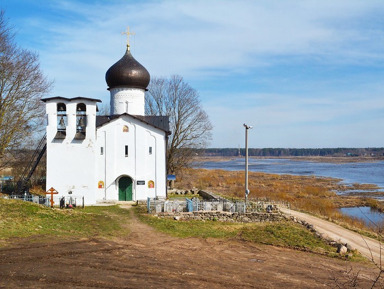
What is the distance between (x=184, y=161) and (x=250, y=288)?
2949cm

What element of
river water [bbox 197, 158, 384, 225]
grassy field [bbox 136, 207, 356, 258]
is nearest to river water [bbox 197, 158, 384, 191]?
river water [bbox 197, 158, 384, 225]

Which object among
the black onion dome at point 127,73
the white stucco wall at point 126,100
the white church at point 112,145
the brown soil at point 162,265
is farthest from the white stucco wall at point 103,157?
the brown soil at point 162,265

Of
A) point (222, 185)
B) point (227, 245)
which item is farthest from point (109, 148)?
point (222, 185)

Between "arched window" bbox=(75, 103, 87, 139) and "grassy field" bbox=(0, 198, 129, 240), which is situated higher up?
"arched window" bbox=(75, 103, 87, 139)

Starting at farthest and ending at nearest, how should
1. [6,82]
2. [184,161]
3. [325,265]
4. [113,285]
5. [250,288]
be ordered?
1. [184,161]
2. [6,82]
3. [325,265]
4. [250,288]
5. [113,285]

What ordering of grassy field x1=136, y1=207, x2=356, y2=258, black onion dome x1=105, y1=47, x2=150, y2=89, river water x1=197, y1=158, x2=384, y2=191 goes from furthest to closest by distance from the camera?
river water x1=197, y1=158, x2=384, y2=191 → black onion dome x1=105, y1=47, x2=150, y2=89 → grassy field x1=136, y1=207, x2=356, y2=258

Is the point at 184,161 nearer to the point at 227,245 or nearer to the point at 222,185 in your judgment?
the point at 222,185

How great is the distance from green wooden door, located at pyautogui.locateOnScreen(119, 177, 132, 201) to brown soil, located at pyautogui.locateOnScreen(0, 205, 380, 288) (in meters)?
10.1

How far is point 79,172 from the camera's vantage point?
73.2 ft

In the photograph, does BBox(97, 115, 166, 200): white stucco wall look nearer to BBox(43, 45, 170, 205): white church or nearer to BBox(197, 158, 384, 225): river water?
BBox(43, 45, 170, 205): white church

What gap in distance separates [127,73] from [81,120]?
205 inches

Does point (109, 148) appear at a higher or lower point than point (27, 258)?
higher

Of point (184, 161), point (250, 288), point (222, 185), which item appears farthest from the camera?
point (222, 185)

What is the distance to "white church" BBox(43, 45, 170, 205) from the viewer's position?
73.2 ft
